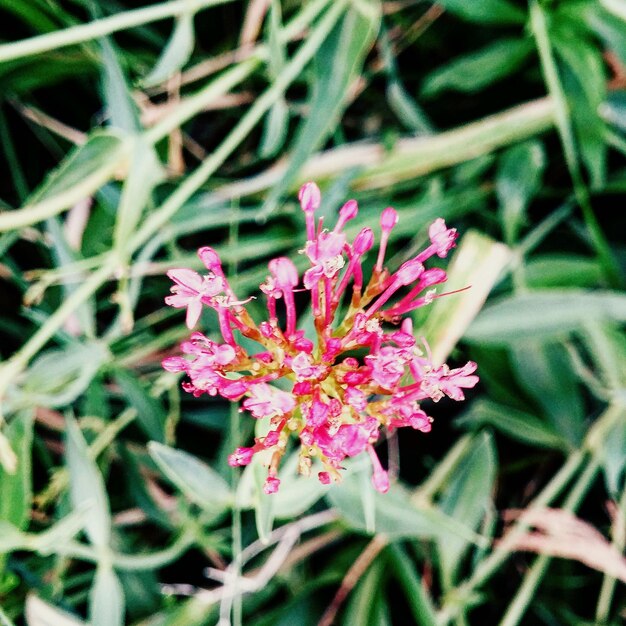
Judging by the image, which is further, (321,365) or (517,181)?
(517,181)

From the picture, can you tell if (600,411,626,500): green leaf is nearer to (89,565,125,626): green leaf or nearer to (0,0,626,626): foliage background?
(0,0,626,626): foliage background

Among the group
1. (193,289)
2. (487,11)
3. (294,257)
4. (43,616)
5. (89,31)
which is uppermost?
(487,11)

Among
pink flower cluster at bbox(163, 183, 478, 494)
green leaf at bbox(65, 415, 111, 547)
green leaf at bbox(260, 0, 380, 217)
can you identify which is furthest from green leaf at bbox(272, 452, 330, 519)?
green leaf at bbox(260, 0, 380, 217)

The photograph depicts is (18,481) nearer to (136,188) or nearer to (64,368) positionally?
(64,368)

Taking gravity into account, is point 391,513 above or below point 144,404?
below

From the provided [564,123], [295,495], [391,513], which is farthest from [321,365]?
[564,123]
